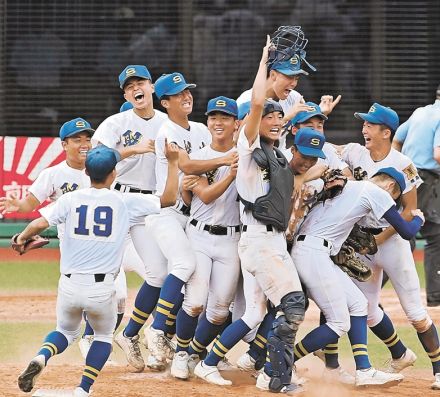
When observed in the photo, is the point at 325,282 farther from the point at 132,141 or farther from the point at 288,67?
the point at 132,141

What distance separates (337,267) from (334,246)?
0.13m

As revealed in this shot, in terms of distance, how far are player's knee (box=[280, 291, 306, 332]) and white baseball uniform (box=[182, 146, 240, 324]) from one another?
0.64 m

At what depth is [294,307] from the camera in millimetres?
6500

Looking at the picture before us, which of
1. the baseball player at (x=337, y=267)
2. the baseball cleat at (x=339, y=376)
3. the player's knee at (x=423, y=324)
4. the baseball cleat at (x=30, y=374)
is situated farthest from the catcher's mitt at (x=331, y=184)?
the baseball cleat at (x=30, y=374)

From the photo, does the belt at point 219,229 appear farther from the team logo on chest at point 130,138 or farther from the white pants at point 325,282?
the team logo on chest at point 130,138

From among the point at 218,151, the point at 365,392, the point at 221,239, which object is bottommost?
the point at 365,392

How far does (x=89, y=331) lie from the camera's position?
7.59m

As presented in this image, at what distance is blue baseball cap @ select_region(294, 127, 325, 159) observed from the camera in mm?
6750

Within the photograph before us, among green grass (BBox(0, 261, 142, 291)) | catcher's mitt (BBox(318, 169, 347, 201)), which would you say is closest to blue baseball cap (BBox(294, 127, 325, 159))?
catcher's mitt (BBox(318, 169, 347, 201))

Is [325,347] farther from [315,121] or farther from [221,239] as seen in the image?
[315,121]

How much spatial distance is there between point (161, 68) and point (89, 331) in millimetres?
6851

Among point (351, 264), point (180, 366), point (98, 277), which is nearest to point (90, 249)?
point (98, 277)

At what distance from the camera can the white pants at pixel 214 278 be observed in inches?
280

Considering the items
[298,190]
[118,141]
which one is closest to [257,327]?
[298,190]
